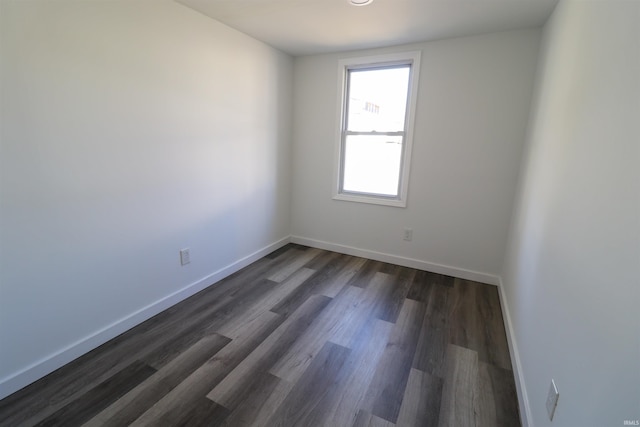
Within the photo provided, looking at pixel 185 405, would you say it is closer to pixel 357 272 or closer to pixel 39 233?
pixel 39 233

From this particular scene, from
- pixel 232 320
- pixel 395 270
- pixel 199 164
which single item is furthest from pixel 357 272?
pixel 199 164

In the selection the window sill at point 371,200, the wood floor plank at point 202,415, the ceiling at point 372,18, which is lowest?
the wood floor plank at point 202,415

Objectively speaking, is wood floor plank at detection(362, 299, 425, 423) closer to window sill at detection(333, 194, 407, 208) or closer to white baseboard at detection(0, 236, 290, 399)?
window sill at detection(333, 194, 407, 208)

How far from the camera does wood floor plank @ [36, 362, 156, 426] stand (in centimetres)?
136

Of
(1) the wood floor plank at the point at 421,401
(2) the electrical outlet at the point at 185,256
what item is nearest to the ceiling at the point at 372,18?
(2) the electrical outlet at the point at 185,256

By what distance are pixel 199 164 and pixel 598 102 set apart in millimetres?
2433

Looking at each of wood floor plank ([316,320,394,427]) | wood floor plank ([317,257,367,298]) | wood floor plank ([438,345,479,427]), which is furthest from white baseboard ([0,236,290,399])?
wood floor plank ([438,345,479,427])

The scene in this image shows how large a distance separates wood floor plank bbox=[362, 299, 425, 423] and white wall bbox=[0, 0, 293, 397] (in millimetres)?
1681

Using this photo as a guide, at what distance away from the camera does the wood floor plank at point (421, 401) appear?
142cm

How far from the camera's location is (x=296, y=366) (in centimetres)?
174

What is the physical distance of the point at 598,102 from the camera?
106 cm

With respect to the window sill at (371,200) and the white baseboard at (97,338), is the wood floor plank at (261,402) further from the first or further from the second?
the window sill at (371,200)

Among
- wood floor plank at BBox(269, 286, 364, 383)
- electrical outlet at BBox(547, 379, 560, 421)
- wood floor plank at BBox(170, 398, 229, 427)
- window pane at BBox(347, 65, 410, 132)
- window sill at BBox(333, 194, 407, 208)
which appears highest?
window pane at BBox(347, 65, 410, 132)

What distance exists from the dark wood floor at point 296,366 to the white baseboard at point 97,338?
0.14 ft
